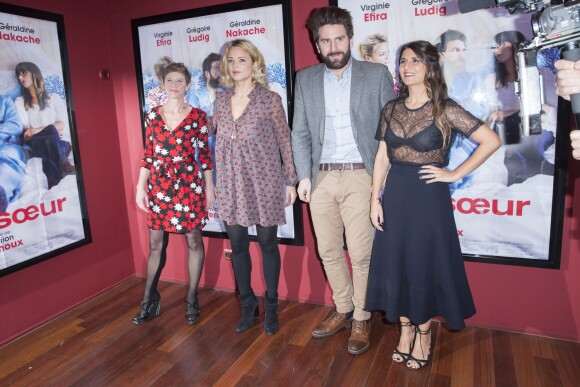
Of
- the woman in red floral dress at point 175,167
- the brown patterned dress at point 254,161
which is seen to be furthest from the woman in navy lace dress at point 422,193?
the woman in red floral dress at point 175,167

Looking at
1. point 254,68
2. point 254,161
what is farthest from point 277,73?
point 254,161

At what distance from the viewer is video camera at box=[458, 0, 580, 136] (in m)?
1.15

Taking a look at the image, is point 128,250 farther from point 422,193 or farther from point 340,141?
point 422,193

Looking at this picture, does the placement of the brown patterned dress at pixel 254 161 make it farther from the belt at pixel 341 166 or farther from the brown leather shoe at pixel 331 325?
the brown leather shoe at pixel 331 325

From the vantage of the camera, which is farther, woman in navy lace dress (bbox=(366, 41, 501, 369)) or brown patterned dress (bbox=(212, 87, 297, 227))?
brown patterned dress (bbox=(212, 87, 297, 227))

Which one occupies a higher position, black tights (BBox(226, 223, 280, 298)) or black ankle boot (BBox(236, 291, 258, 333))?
black tights (BBox(226, 223, 280, 298))

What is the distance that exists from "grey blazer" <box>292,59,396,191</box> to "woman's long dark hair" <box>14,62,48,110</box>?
175 cm

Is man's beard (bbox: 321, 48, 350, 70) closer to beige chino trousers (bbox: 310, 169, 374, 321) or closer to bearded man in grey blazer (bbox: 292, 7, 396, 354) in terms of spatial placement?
bearded man in grey blazer (bbox: 292, 7, 396, 354)

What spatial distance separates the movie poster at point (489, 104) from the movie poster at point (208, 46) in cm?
53

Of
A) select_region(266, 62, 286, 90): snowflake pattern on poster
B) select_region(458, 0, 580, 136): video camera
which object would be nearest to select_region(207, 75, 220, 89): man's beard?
select_region(266, 62, 286, 90): snowflake pattern on poster

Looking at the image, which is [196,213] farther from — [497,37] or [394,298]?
[497,37]

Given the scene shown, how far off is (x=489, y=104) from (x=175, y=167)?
6.34 ft

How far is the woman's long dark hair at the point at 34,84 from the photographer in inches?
108

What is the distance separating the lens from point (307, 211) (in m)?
3.00
